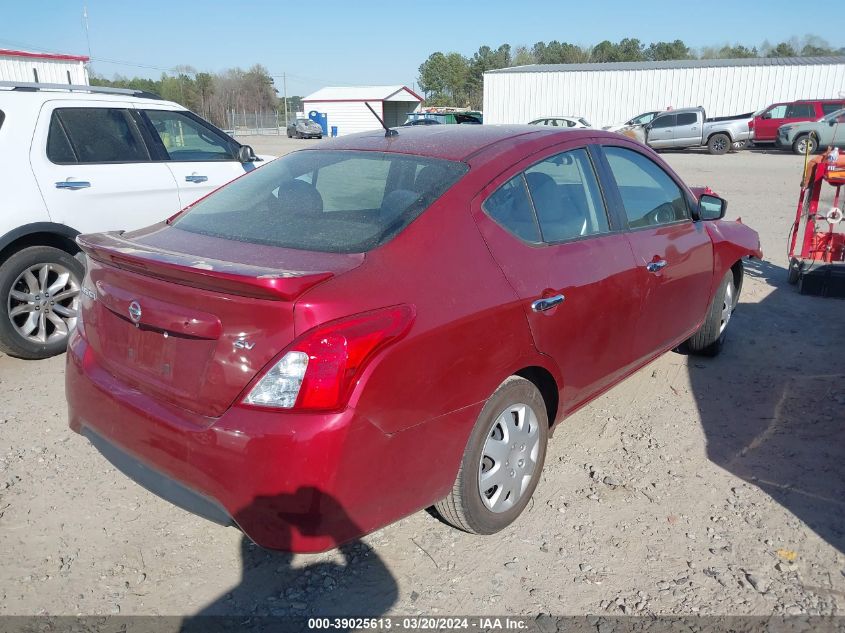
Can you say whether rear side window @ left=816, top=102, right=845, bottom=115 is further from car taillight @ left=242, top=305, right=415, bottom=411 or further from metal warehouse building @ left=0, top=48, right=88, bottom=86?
car taillight @ left=242, top=305, right=415, bottom=411

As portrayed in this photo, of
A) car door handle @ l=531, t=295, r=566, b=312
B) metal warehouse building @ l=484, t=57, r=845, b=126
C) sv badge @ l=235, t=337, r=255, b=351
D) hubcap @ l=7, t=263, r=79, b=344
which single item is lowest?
hubcap @ l=7, t=263, r=79, b=344

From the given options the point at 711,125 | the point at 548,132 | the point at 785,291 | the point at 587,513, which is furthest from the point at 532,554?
the point at 711,125

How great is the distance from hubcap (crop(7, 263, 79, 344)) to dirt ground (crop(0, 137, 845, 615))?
74 centimetres

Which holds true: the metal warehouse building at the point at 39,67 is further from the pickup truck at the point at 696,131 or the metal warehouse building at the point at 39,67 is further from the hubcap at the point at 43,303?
the hubcap at the point at 43,303

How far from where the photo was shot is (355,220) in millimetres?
2822

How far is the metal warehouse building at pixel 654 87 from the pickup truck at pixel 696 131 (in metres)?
9.91

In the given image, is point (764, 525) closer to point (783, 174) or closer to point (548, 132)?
point (548, 132)

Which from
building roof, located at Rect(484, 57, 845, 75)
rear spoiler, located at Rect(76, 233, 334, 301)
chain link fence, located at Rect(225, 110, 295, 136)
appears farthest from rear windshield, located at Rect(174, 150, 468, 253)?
chain link fence, located at Rect(225, 110, 295, 136)

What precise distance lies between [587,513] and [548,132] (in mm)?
1860

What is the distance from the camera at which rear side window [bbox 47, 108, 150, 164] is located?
16.9ft

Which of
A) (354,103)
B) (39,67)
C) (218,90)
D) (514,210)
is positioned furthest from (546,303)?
(218,90)

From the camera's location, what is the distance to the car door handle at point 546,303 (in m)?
2.88

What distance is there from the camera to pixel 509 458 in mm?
2955

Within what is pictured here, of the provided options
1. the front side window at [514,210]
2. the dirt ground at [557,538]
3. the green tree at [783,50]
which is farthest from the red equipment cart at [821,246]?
the green tree at [783,50]
